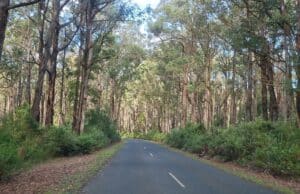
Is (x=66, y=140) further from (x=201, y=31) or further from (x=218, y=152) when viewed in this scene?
(x=201, y=31)

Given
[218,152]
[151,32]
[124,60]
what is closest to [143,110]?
[124,60]

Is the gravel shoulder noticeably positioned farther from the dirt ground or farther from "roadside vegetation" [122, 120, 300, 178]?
"roadside vegetation" [122, 120, 300, 178]

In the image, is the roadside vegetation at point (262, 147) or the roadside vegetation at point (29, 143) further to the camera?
the roadside vegetation at point (262, 147)

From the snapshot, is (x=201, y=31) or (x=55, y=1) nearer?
(x=55, y=1)

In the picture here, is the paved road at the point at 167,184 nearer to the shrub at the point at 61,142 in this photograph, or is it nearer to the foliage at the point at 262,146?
the foliage at the point at 262,146

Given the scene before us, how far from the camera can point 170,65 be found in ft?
161

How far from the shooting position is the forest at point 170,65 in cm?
2027

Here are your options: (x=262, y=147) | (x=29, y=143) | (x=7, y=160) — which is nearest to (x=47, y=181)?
(x=7, y=160)

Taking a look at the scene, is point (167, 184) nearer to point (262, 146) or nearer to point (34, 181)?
point (34, 181)

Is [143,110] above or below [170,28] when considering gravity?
below

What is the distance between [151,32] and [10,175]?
40.7 m

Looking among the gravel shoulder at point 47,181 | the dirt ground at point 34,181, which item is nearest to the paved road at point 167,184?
the gravel shoulder at point 47,181

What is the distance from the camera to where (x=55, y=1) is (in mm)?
25125

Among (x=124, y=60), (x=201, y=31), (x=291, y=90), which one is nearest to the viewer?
(x=291, y=90)
